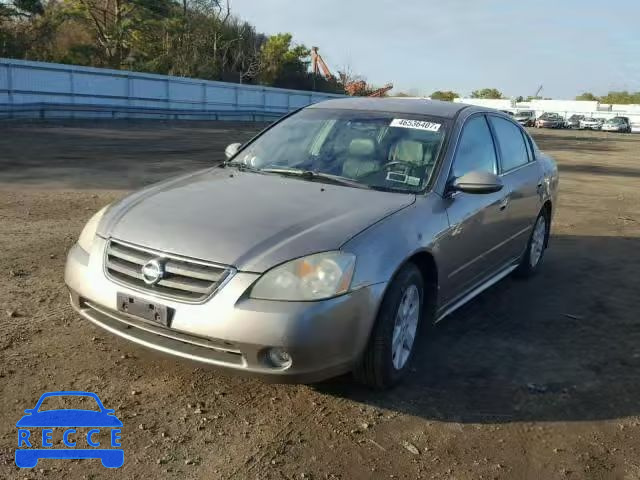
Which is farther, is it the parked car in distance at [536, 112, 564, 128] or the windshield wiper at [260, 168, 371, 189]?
the parked car in distance at [536, 112, 564, 128]

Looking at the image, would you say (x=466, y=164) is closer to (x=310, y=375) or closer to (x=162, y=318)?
(x=310, y=375)

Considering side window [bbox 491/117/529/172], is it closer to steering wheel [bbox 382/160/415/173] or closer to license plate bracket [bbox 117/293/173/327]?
steering wheel [bbox 382/160/415/173]

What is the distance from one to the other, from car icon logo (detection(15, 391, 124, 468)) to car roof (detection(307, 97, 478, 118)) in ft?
9.33

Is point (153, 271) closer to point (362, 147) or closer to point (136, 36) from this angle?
point (362, 147)

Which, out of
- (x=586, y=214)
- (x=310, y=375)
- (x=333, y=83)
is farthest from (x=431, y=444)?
(x=333, y=83)

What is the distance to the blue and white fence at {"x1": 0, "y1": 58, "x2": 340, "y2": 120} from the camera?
961 inches

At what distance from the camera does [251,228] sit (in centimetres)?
335

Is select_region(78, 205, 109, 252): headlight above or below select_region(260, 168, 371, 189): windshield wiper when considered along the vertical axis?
below

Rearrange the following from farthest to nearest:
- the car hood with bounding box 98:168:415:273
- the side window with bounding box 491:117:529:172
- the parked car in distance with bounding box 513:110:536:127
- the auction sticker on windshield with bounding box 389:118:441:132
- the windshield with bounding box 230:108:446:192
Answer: the parked car in distance with bounding box 513:110:536:127
the side window with bounding box 491:117:529:172
the auction sticker on windshield with bounding box 389:118:441:132
the windshield with bounding box 230:108:446:192
the car hood with bounding box 98:168:415:273

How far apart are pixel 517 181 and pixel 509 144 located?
0.39 m

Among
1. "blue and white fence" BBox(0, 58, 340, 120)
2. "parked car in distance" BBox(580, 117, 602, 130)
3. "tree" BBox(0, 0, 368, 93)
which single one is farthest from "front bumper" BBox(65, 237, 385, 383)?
"parked car in distance" BBox(580, 117, 602, 130)

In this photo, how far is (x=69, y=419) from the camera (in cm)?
317

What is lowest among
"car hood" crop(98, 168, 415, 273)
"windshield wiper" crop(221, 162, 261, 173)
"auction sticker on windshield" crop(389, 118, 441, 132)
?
"car hood" crop(98, 168, 415, 273)

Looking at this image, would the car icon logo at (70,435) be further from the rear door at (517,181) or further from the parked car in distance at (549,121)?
the parked car in distance at (549,121)
